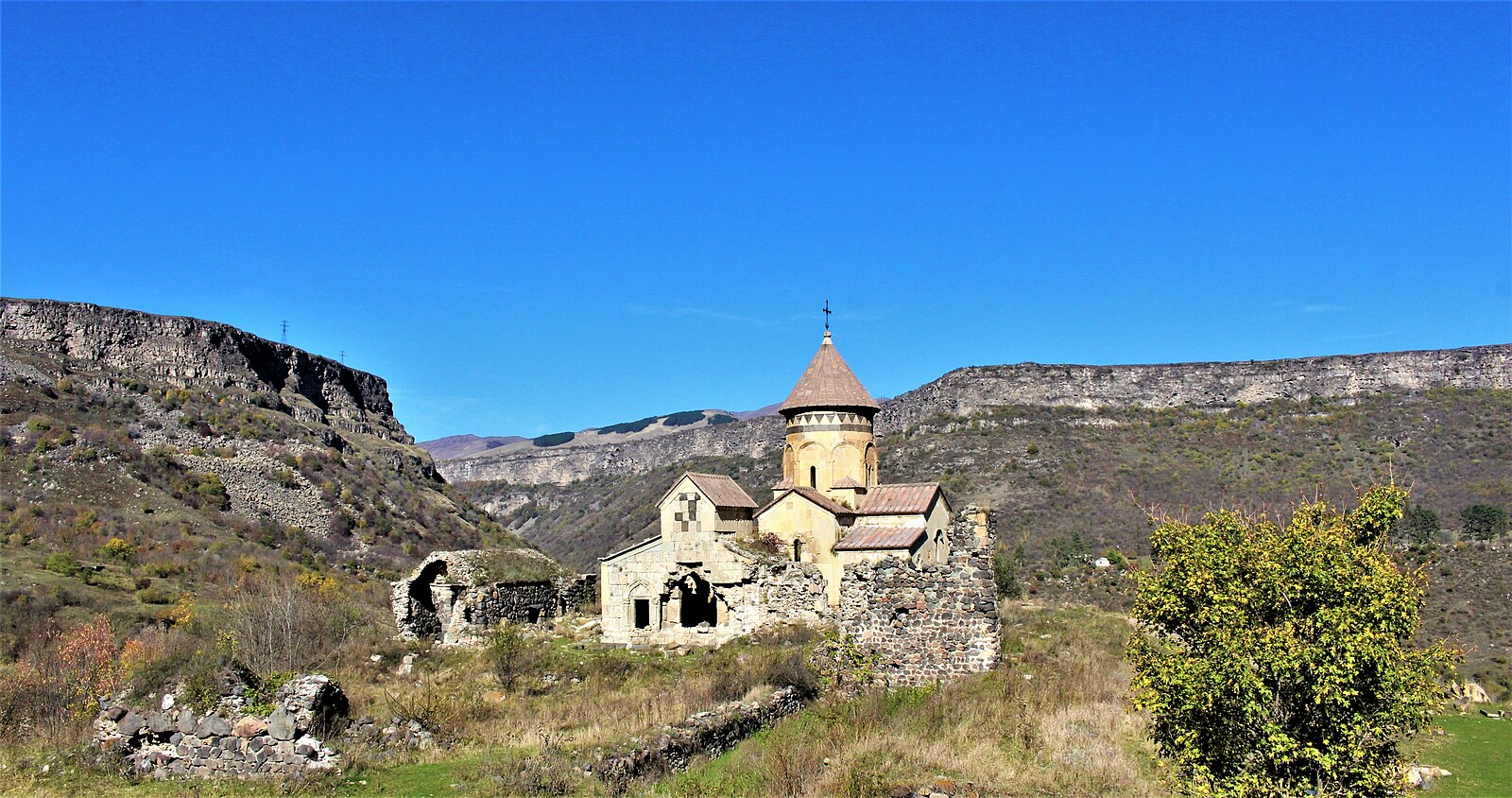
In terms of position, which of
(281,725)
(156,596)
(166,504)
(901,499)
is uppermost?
(166,504)

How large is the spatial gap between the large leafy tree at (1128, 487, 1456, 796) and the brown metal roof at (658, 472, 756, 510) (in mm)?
17891

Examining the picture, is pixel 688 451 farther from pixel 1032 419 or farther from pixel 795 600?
pixel 795 600

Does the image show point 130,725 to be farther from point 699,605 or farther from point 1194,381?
point 1194,381

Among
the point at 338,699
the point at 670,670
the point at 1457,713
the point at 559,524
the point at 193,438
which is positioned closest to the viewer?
the point at 338,699

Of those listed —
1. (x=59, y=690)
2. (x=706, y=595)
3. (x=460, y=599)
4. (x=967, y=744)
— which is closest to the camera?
(x=967, y=744)

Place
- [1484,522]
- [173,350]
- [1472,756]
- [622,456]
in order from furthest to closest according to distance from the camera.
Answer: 1. [622,456]
2. [173,350]
3. [1484,522]
4. [1472,756]

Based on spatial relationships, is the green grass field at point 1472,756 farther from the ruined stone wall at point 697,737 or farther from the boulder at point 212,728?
the boulder at point 212,728

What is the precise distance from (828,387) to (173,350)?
42.9 metres

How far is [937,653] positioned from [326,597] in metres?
19.2

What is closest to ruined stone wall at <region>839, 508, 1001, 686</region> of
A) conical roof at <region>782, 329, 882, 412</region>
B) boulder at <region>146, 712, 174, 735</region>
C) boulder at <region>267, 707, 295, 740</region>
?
boulder at <region>267, 707, 295, 740</region>

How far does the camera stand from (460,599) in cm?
2497

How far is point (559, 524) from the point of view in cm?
9394

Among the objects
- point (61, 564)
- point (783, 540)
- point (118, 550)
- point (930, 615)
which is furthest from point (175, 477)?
point (930, 615)

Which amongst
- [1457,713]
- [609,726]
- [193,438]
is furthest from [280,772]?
[193,438]
